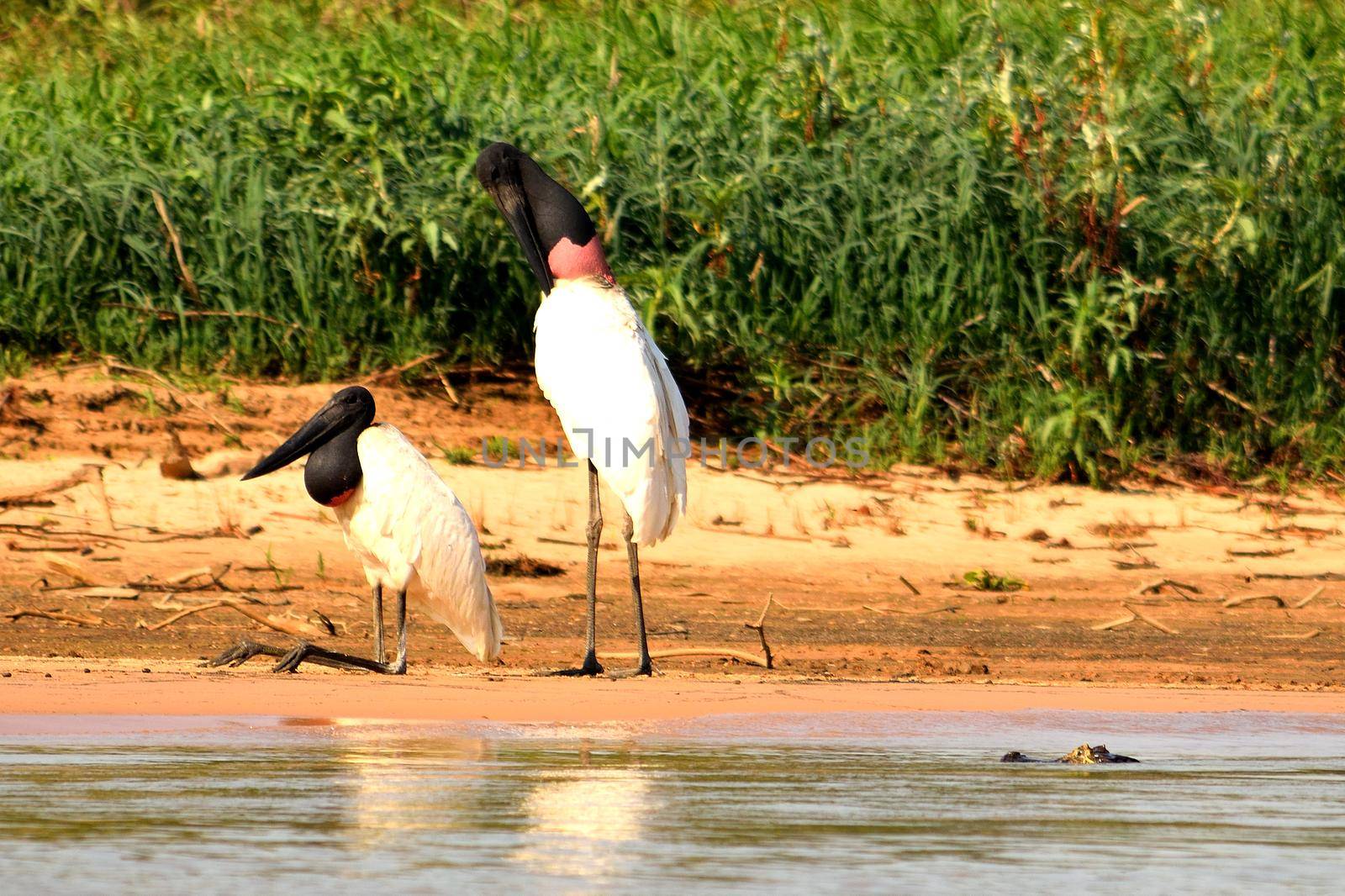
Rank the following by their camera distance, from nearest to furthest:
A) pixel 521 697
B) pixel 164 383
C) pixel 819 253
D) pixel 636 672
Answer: pixel 521 697 < pixel 636 672 < pixel 164 383 < pixel 819 253

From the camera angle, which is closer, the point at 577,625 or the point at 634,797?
the point at 634,797

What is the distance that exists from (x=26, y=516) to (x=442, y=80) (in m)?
3.10

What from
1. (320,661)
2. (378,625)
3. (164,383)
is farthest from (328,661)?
(164,383)

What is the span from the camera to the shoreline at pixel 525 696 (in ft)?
17.5

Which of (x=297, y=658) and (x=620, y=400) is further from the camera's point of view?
(x=620, y=400)

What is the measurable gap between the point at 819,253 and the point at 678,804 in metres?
4.81

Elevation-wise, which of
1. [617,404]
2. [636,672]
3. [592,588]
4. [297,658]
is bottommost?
[636,672]

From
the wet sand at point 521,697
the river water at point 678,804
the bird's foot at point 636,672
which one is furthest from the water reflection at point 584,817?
the bird's foot at point 636,672

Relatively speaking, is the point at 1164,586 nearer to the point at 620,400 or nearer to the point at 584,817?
the point at 620,400

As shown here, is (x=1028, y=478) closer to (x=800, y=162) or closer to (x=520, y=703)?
(x=800, y=162)

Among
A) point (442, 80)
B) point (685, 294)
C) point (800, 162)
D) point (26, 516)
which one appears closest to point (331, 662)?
point (26, 516)

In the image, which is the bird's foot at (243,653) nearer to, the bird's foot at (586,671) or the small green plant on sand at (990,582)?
the bird's foot at (586,671)

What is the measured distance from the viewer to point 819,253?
8.82 metres

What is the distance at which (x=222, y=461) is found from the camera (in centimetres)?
802
